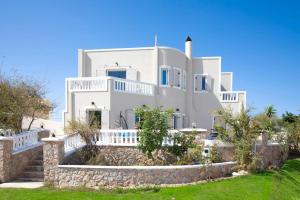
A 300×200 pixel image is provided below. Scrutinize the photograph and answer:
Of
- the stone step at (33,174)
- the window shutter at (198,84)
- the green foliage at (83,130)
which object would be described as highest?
the window shutter at (198,84)

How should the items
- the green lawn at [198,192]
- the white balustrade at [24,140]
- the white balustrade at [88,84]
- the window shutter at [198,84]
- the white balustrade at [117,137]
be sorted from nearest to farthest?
the green lawn at [198,192] < the white balustrade at [24,140] < the white balustrade at [117,137] < the white balustrade at [88,84] < the window shutter at [198,84]

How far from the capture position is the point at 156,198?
1063 cm

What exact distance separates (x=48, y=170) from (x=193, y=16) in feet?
46.9

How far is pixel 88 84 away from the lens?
1916 centimetres

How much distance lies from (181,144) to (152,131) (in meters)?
1.83

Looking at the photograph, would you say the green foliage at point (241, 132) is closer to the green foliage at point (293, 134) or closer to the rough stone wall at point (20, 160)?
the green foliage at point (293, 134)

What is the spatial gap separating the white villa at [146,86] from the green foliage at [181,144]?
4.64m

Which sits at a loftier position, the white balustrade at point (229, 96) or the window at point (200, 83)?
the window at point (200, 83)

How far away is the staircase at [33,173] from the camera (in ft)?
44.6

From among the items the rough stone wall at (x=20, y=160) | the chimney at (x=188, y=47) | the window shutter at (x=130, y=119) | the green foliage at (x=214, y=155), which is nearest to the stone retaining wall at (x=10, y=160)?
the rough stone wall at (x=20, y=160)

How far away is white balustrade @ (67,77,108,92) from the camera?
61.2ft

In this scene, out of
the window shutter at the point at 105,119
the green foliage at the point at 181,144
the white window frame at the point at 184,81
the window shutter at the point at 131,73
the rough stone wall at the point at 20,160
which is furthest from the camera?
the white window frame at the point at 184,81

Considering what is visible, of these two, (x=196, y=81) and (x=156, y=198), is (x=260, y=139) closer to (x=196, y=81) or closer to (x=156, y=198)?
(x=156, y=198)

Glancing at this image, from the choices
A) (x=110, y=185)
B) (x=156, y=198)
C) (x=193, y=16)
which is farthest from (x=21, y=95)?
(x=193, y=16)
